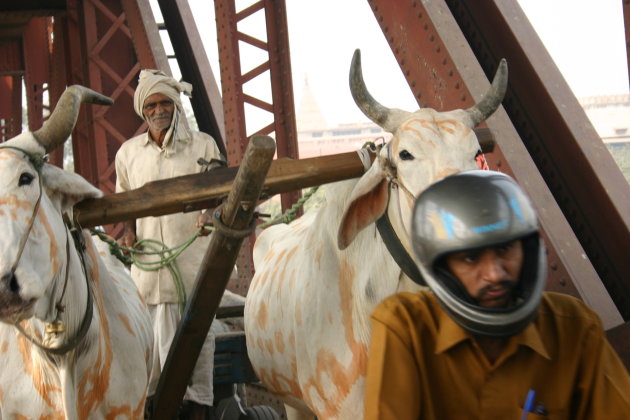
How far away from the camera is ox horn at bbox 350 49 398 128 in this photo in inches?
161

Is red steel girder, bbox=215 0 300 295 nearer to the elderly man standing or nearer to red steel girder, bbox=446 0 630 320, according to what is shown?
the elderly man standing

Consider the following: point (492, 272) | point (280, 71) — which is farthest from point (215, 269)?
point (280, 71)

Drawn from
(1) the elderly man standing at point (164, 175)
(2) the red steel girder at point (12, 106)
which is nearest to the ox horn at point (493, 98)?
(1) the elderly man standing at point (164, 175)

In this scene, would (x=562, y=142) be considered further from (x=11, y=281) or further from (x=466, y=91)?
(x=11, y=281)

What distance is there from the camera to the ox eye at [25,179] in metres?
3.88

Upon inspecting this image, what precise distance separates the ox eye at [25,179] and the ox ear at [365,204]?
1.32 meters

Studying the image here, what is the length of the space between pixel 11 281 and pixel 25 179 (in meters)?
0.54

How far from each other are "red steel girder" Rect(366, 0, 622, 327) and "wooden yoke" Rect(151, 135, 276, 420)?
151 cm

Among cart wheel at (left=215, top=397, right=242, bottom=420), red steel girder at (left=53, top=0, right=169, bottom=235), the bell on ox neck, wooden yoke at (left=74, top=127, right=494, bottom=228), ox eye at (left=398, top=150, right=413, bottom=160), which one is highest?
red steel girder at (left=53, top=0, right=169, bottom=235)

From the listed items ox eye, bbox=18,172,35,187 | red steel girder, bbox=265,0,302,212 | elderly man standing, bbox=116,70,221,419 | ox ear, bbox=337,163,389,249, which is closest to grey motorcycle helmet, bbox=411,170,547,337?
ox ear, bbox=337,163,389,249

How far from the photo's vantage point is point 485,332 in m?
2.22

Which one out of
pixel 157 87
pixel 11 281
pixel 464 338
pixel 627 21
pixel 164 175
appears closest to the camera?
pixel 464 338

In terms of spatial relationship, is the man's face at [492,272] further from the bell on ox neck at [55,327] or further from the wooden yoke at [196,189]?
the bell on ox neck at [55,327]

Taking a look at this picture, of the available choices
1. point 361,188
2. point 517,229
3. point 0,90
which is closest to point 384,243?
point 361,188
